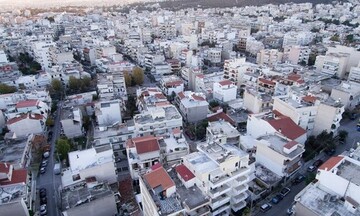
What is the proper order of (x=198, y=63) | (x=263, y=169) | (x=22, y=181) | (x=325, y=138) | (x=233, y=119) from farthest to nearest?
1. (x=198, y=63)
2. (x=233, y=119)
3. (x=325, y=138)
4. (x=263, y=169)
5. (x=22, y=181)

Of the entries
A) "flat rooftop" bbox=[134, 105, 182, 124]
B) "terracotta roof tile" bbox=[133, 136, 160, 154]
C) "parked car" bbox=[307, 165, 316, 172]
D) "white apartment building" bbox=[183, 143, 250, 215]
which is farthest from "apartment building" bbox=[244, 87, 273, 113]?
"terracotta roof tile" bbox=[133, 136, 160, 154]

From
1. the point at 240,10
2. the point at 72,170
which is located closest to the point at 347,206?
the point at 72,170

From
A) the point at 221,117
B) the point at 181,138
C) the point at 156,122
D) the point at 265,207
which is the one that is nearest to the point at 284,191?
the point at 265,207

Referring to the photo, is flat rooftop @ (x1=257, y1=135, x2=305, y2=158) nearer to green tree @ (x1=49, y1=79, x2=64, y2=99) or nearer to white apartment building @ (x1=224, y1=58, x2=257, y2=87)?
white apartment building @ (x1=224, y1=58, x2=257, y2=87)

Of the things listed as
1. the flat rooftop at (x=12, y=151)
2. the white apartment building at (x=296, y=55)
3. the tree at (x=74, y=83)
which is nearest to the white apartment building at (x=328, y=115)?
the white apartment building at (x=296, y=55)

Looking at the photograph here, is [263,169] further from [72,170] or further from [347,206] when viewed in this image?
[72,170]
